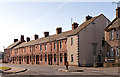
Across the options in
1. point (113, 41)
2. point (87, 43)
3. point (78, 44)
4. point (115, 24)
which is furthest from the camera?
point (87, 43)

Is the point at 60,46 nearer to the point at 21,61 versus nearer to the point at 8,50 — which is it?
the point at 21,61

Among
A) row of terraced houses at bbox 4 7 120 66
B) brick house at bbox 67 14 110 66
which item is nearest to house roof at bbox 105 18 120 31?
row of terraced houses at bbox 4 7 120 66

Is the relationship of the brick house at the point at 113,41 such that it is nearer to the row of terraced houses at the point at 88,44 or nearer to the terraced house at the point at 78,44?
the row of terraced houses at the point at 88,44

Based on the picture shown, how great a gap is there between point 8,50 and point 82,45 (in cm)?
5082

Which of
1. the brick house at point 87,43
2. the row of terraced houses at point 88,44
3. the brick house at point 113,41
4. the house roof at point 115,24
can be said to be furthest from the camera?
the brick house at point 87,43

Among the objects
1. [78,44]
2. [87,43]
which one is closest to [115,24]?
[87,43]

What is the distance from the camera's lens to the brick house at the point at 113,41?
34.6m

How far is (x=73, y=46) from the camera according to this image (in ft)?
136

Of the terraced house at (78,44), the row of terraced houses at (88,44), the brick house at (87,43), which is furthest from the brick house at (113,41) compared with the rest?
the terraced house at (78,44)

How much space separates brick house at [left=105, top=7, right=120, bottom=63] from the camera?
1362 inches

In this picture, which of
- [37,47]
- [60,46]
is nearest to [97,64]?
[60,46]

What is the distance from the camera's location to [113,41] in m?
35.8

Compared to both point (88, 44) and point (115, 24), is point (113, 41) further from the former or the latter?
point (88, 44)

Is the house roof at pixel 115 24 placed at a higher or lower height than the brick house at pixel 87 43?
higher
